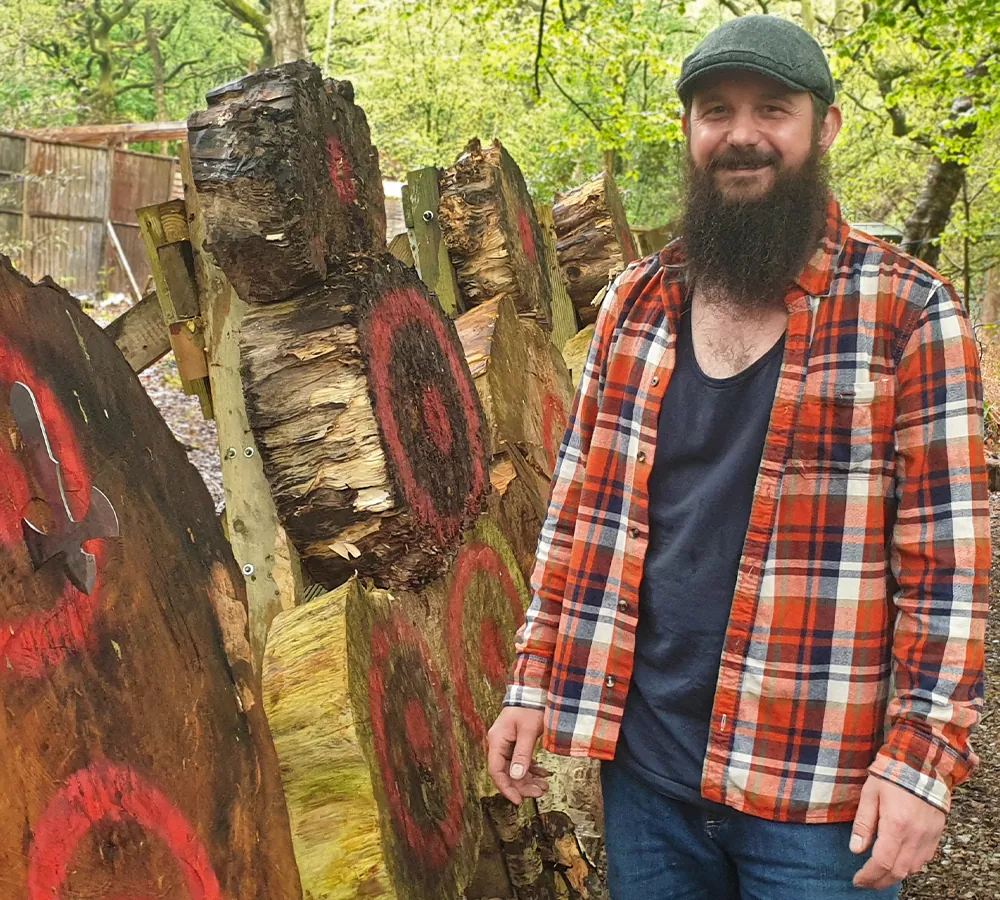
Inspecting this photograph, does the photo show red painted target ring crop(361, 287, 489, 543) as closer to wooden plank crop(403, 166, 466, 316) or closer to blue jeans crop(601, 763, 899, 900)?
wooden plank crop(403, 166, 466, 316)

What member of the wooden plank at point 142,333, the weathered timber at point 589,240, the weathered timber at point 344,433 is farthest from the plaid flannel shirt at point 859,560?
the weathered timber at point 589,240

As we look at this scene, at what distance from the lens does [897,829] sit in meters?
1.43

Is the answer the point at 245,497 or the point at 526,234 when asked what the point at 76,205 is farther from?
the point at 245,497

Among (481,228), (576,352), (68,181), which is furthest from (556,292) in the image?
(68,181)

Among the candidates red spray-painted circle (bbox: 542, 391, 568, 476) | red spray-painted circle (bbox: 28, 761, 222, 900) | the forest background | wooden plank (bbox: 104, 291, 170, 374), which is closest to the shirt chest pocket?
red spray-painted circle (bbox: 28, 761, 222, 900)

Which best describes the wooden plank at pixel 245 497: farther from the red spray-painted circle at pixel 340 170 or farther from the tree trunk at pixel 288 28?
the tree trunk at pixel 288 28

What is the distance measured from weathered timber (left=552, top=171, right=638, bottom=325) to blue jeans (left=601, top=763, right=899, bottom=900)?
3770 millimetres

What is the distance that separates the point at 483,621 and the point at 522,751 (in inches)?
40.4

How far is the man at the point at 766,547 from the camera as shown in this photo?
4.87ft

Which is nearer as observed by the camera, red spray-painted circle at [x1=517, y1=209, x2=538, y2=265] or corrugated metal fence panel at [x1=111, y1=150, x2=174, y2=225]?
red spray-painted circle at [x1=517, y1=209, x2=538, y2=265]

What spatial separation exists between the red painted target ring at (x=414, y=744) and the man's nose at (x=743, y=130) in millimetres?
1174

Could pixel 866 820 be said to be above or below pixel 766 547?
below

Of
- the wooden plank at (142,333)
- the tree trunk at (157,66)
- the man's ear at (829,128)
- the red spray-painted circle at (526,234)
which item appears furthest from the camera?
the tree trunk at (157,66)

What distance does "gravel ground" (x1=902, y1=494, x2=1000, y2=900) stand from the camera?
2.87m
